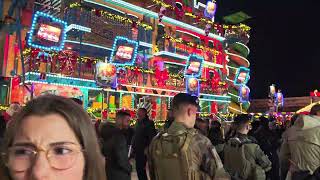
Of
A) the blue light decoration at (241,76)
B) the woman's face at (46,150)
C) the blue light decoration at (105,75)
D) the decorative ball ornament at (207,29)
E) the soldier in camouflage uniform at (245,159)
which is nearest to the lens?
the woman's face at (46,150)

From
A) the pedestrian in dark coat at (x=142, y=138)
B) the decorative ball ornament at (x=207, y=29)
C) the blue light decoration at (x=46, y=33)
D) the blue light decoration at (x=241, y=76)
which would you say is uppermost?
the decorative ball ornament at (x=207, y=29)

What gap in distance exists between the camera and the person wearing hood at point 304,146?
13.9ft

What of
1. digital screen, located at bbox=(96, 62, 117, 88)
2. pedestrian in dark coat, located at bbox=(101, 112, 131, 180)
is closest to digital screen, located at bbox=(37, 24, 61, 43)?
digital screen, located at bbox=(96, 62, 117, 88)

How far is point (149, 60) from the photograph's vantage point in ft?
73.5

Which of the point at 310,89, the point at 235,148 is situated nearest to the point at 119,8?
the point at 235,148

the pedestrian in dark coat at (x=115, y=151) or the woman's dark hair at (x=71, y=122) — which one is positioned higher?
the woman's dark hair at (x=71, y=122)

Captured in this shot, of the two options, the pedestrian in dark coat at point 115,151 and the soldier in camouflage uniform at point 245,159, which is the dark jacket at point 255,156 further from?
the pedestrian in dark coat at point 115,151

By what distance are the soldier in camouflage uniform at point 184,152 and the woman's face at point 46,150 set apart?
206 cm

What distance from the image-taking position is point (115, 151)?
204 inches

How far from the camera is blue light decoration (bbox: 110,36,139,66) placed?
1673 cm

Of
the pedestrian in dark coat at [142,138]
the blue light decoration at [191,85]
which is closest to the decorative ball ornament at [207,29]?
the blue light decoration at [191,85]

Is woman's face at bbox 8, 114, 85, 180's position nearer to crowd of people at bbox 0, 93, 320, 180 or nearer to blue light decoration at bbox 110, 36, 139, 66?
crowd of people at bbox 0, 93, 320, 180

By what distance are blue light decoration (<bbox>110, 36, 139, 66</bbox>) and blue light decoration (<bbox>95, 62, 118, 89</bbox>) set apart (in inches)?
32.7

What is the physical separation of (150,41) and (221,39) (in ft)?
33.4
